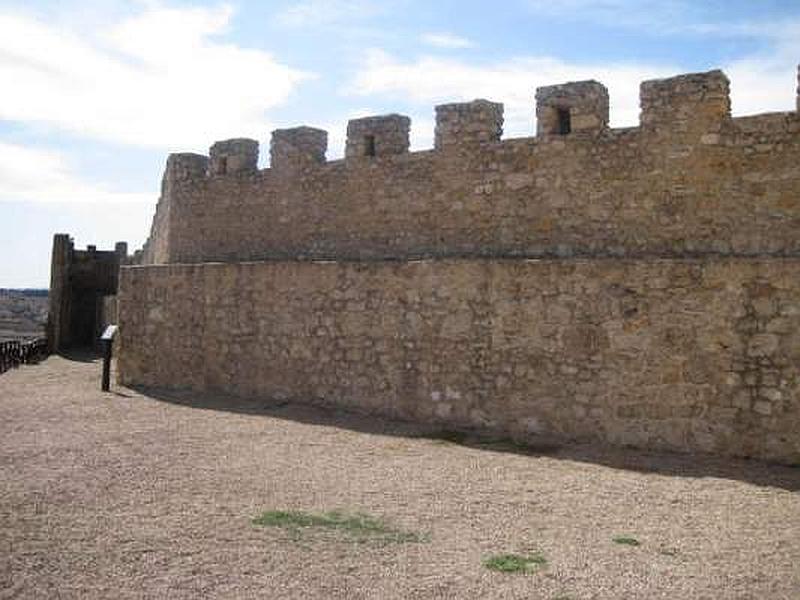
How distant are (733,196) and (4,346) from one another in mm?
15385

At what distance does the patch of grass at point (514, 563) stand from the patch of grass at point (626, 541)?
26.1 inches

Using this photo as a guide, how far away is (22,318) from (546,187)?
37.3 meters

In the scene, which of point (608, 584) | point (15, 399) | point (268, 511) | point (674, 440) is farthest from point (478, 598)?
point (15, 399)

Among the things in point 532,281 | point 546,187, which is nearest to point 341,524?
point 532,281

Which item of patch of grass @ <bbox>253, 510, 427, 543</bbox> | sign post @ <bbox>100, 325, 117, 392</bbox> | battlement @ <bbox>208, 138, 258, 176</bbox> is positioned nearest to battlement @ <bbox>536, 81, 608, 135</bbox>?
battlement @ <bbox>208, 138, 258, 176</bbox>

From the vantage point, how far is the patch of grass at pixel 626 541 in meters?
5.05

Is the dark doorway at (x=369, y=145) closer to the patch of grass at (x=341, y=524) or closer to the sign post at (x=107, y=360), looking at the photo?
the sign post at (x=107, y=360)

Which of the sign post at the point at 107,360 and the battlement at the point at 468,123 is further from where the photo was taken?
the sign post at the point at 107,360

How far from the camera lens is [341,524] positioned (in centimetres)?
539

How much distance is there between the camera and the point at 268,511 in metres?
5.65

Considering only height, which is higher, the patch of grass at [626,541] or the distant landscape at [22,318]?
the distant landscape at [22,318]

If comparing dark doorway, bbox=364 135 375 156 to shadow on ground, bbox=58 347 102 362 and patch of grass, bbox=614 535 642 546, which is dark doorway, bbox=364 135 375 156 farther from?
shadow on ground, bbox=58 347 102 362

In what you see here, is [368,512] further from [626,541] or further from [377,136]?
[377,136]

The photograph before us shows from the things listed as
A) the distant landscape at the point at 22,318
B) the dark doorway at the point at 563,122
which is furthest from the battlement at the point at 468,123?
the distant landscape at the point at 22,318
